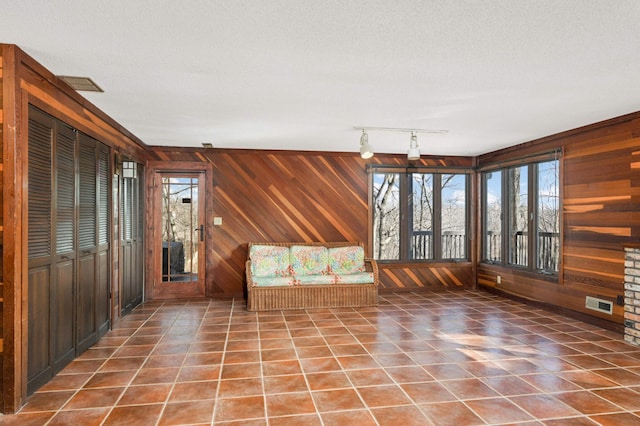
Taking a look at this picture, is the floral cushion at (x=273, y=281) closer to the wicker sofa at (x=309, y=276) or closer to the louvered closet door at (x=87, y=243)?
the wicker sofa at (x=309, y=276)

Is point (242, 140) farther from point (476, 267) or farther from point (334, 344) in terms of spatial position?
point (476, 267)

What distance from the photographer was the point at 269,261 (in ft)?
19.3

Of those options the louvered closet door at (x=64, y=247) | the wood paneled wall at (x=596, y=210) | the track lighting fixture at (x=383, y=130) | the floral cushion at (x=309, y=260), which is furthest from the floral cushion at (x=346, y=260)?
the louvered closet door at (x=64, y=247)

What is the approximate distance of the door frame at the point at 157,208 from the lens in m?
6.03

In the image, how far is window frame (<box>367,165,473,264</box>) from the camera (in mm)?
6707

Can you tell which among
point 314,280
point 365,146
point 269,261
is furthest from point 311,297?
point 365,146

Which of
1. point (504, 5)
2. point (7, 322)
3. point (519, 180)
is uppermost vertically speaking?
point (504, 5)

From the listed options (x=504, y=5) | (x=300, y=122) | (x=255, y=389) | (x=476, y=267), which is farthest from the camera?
(x=476, y=267)

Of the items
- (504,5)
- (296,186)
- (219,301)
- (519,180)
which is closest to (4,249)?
(504,5)

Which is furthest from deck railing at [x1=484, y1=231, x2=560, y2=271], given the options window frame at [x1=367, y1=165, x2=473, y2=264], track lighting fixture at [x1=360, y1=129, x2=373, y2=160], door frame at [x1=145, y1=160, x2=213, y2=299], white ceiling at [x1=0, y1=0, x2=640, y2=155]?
door frame at [x1=145, y1=160, x2=213, y2=299]

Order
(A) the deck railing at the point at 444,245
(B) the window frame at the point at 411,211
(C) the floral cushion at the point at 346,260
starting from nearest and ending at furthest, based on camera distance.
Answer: (C) the floral cushion at the point at 346,260, (B) the window frame at the point at 411,211, (A) the deck railing at the point at 444,245

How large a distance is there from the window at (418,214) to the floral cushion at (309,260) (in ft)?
3.63

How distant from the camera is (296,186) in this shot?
6.46m

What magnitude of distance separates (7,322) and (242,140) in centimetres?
365
